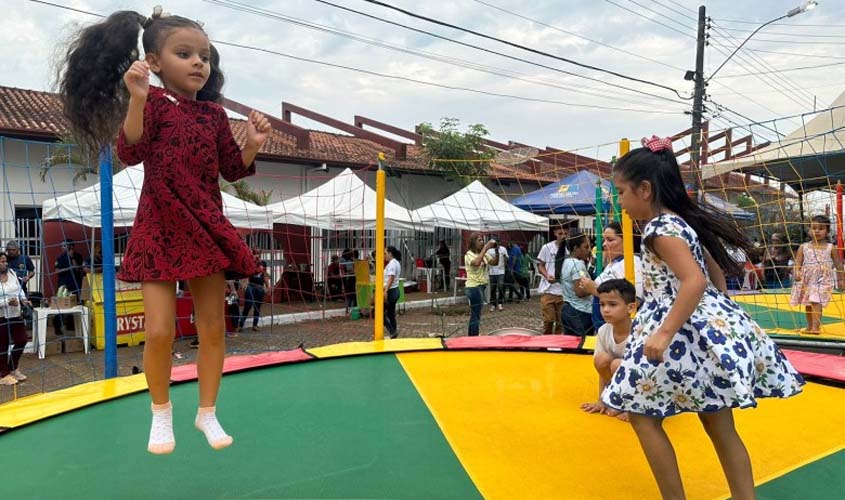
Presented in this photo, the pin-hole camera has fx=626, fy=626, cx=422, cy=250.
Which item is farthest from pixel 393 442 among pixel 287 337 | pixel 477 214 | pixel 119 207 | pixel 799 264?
pixel 477 214

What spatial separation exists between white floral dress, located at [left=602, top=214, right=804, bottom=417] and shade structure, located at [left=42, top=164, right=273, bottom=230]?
5.18m

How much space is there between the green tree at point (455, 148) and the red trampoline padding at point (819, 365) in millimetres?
10898

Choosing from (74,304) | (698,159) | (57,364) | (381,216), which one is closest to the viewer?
(381,216)

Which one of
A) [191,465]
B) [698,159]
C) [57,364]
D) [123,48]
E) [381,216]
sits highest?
[698,159]

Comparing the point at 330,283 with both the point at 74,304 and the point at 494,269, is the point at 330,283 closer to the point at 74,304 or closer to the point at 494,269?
the point at 494,269

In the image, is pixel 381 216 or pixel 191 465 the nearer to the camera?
pixel 191 465

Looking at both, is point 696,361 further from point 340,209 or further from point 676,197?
point 340,209

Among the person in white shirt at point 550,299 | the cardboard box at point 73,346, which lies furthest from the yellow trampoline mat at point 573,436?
the cardboard box at point 73,346

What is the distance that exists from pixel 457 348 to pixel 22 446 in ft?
8.13

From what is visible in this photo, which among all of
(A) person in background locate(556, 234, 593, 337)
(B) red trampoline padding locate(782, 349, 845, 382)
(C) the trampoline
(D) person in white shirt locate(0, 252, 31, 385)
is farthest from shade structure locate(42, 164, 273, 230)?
(B) red trampoline padding locate(782, 349, 845, 382)

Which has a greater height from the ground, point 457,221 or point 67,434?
point 457,221

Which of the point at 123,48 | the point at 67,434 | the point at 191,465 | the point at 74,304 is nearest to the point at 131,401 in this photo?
the point at 67,434

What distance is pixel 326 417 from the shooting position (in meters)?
2.67

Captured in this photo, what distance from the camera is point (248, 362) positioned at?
3680 mm
